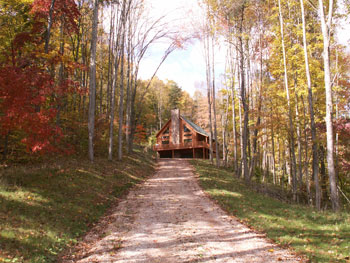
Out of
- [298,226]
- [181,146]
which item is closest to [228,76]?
[181,146]

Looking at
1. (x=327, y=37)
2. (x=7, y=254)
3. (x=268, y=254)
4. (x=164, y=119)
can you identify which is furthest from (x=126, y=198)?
(x=164, y=119)

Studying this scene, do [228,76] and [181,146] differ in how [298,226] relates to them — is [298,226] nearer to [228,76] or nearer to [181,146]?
[228,76]

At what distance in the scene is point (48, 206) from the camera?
23.1 feet

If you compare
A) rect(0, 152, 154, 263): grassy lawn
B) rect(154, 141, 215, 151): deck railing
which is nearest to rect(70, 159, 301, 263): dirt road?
rect(0, 152, 154, 263): grassy lawn

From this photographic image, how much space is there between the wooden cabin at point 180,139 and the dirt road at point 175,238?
21.9m

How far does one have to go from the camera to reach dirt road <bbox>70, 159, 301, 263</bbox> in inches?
192

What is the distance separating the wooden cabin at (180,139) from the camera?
103 feet

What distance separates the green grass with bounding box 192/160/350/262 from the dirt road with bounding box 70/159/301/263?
1.28 feet

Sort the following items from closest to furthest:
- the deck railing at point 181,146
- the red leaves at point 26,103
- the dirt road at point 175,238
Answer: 1. the dirt road at point 175,238
2. the red leaves at point 26,103
3. the deck railing at point 181,146

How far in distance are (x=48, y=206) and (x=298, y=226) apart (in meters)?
6.70

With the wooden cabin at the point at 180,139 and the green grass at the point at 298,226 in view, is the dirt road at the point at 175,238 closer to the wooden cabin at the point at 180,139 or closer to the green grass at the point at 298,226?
the green grass at the point at 298,226

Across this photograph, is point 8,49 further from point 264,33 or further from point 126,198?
point 264,33

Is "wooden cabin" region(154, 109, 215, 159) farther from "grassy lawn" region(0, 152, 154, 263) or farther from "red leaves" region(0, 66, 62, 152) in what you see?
"red leaves" region(0, 66, 62, 152)

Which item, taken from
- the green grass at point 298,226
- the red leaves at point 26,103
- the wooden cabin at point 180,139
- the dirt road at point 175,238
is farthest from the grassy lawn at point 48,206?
the wooden cabin at point 180,139
